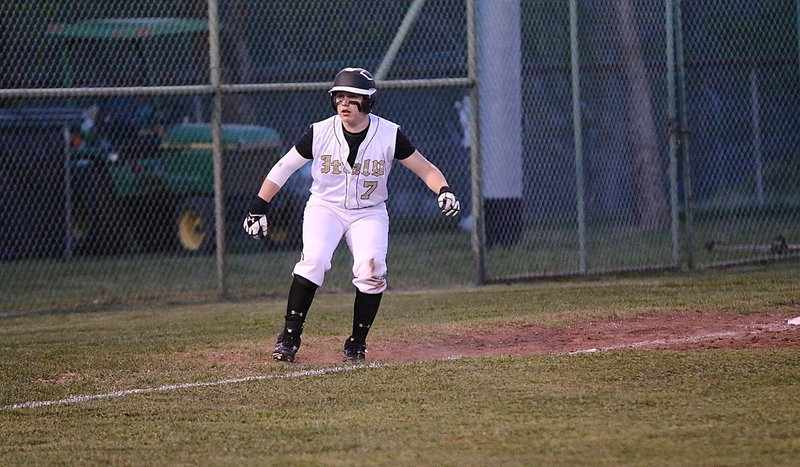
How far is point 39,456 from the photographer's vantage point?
16.8ft

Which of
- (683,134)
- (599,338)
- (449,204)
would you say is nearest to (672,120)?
(683,134)

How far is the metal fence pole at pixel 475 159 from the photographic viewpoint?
1146cm

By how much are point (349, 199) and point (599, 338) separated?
1.84m

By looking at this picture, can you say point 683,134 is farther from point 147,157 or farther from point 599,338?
point 147,157

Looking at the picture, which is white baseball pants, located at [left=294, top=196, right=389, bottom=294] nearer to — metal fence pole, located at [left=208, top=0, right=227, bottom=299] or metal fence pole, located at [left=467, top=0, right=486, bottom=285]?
metal fence pole, located at [left=208, top=0, right=227, bottom=299]

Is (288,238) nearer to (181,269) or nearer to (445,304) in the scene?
(181,269)

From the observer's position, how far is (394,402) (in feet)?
19.6

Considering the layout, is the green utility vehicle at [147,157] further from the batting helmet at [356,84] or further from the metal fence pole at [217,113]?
the batting helmet at [356,84]

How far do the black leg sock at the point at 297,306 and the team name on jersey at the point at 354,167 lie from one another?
713mm

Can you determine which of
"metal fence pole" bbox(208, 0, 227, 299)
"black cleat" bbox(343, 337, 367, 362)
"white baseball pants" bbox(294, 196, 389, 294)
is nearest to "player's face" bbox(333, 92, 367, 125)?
"white baseball pants" bbox(294, 196, 389, 294)

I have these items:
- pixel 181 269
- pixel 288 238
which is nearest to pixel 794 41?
pixel 288 238

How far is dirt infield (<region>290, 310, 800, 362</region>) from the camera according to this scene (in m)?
7.50

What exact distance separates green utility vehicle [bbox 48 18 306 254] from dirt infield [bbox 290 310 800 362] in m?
7.26

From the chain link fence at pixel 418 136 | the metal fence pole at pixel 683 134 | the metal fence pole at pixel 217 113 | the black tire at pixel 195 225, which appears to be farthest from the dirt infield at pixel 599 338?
the black tire at pixel 195 225
